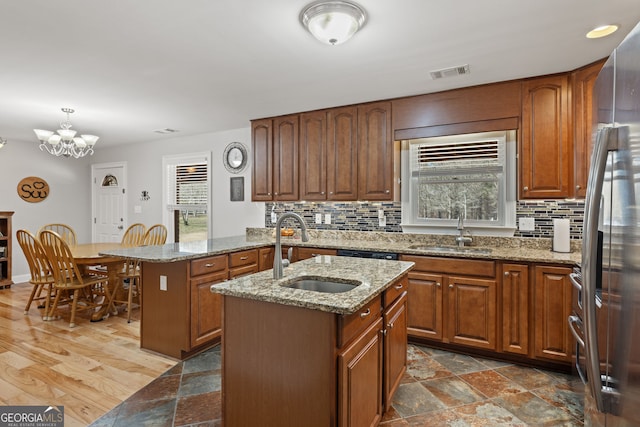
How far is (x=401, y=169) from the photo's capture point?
3.74m

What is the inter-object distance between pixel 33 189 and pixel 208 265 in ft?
16.4

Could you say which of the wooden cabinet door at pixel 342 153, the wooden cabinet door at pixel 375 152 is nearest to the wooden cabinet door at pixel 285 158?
the wooden cabinet door at pixel 342 153

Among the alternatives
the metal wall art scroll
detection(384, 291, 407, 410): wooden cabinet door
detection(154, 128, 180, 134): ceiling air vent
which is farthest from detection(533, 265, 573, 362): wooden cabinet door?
the metal wall art scroll

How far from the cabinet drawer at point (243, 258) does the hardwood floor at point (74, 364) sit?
0.95 metres

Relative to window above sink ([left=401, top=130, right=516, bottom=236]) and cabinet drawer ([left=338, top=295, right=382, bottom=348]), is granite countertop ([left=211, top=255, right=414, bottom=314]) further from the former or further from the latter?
window above sink ([left=401, top=130, right=516, bottom=236])

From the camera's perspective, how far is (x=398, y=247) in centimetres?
329

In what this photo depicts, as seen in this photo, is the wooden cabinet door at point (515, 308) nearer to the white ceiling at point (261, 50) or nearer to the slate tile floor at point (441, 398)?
the slate tile floor at point (441, 398)

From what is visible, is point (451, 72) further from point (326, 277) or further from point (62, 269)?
point (62, 269)

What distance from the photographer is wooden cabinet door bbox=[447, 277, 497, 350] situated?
110 inches

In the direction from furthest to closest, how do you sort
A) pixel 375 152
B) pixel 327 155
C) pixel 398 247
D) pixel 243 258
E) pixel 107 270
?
pixel 107 270, pixel 327 155, pixel 375 152, pixel 243 258, pixel 398 247

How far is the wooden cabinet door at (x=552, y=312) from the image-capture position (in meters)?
2.54

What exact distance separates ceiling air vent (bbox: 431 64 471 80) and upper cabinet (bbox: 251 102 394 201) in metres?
0.70

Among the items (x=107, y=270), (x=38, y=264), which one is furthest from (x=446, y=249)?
(x=38, y=264)

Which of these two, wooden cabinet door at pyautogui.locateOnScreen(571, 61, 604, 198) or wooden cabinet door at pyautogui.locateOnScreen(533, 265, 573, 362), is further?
wooden cabinet door at pyautogui.locateOnScreen(571, 61, 604, 198)
